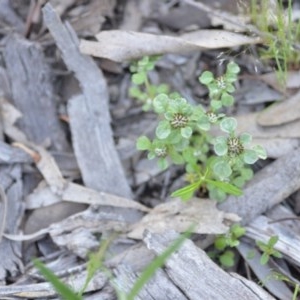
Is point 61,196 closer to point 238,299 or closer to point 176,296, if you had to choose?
point 176,296

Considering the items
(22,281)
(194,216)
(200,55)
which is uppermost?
(200,55)

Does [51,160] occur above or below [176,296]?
above

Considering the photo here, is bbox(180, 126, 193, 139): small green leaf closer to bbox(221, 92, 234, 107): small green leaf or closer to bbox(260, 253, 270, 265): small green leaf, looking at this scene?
bbox(221, 92, 234, 107): small green leaf

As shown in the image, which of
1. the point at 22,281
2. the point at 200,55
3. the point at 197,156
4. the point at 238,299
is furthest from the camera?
the point at 200,55

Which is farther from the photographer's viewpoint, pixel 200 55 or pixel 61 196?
pixel 200 55

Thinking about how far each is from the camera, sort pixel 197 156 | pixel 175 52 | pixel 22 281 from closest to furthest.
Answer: pixel 22 281
pixel 197 156
pixel 175 52

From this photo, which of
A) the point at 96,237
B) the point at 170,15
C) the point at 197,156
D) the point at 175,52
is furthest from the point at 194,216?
the point at 170,15

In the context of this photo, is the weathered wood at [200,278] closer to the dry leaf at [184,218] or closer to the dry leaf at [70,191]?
the dry leaf at [184,218]
